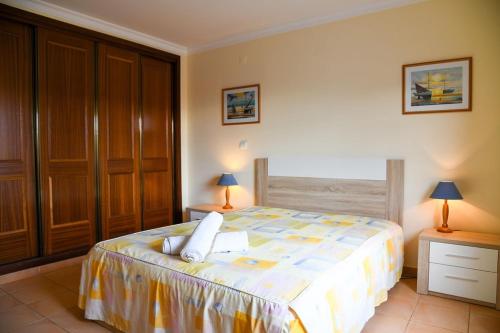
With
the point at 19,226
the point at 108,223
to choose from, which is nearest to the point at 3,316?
the point at 19,226

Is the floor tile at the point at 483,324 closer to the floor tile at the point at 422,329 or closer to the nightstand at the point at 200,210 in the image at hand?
the floor tile at the point at 422,329

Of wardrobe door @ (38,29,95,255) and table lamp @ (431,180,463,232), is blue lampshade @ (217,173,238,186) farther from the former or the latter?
table lamp @ (431,180,463,232)

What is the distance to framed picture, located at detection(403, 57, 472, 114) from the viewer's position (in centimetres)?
290

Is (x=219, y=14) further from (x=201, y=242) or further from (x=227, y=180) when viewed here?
(x=201, y=242)

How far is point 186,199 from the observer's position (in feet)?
16.0

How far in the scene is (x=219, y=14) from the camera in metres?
3.55

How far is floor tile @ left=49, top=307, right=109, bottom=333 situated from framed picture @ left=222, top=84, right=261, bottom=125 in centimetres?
266

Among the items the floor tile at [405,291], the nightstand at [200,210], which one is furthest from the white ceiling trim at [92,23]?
the floor tile at [405,291]

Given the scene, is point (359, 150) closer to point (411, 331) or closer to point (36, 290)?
point (411, 331)

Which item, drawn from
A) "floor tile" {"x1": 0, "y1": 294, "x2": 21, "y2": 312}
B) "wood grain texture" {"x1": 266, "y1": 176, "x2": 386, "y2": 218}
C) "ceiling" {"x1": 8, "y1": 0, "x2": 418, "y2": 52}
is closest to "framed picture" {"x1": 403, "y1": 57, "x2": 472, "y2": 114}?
"ceiling" {"x1": 8, "y1": 0, "x2": 418, "y2": 52}

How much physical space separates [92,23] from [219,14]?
1.37 m

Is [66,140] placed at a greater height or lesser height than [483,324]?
greater

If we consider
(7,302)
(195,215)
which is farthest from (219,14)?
(7,302)

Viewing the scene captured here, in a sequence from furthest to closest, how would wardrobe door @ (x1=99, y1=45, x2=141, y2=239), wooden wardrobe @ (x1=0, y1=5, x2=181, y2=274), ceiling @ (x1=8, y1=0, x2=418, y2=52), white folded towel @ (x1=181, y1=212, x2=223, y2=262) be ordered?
wardrobe door @ (x1=99, y1=45, x2=141, y2=239) < ceiling @ (x1=8, y1=0, x2=418, y2=52) < wooden wardrobe @ (x1=0, y1=5, x2=181, y2=274) < white folded towel @ (x1=181, y1=212, x2=223, y2=262)
